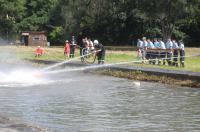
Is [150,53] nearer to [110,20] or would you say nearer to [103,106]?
[103,106]

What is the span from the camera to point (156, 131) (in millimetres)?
12938

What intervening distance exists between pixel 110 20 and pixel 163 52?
168 ft

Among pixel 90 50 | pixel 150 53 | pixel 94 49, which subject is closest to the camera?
pixel 150 53

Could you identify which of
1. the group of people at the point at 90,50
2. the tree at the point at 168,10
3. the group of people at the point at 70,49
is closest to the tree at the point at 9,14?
A: the tree at the point at 168,10

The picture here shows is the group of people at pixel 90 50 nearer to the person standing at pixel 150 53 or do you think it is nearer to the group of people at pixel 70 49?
the group of people at pixel 70 49

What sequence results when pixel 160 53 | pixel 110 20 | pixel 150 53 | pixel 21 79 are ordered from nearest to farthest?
pixel 21 79 → pixel 160 53 → pixel 150 53 → pixel 110 20

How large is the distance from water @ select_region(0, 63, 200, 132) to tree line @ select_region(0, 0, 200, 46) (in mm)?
48379

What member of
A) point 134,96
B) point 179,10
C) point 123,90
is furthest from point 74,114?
point 179,10

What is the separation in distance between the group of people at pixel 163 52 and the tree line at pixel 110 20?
109ft

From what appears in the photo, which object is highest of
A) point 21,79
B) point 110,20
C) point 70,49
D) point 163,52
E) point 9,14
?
point 9,14

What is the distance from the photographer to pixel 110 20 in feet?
288

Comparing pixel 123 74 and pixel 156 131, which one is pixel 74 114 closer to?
pixel 156 131

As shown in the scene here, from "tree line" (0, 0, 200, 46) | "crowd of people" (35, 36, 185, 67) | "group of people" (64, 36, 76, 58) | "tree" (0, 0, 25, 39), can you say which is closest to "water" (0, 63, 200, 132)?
"crowd of people" (35, 36, 185, 67)

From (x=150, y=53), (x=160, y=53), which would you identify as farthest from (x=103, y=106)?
(x=150, y=53)
